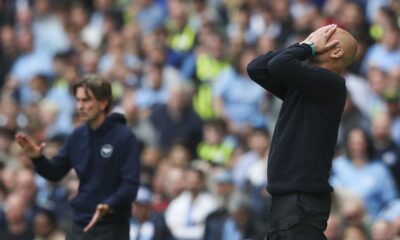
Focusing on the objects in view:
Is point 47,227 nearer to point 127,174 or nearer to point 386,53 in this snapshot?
point 127,174

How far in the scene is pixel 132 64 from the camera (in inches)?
637

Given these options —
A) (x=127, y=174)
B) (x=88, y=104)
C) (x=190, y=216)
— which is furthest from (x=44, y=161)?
(x=190, y=216)

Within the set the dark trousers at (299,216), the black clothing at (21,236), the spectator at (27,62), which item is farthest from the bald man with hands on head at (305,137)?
the spectator at (27,62)

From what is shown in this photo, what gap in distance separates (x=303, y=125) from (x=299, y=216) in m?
0.53

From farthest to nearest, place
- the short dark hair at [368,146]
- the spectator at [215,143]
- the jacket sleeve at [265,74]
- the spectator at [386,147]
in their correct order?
the spectator at [215,143] → the spectator at [386,147] → the short dark hair at [368,146] → the jacket sleeve at [265,74]

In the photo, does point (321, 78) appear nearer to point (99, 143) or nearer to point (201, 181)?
point (99, 143)

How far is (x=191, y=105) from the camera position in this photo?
14.5 metres

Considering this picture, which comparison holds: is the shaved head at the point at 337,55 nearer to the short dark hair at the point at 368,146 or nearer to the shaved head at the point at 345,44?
the shaved head at the point at 345,44

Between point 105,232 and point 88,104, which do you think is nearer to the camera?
point 105,232

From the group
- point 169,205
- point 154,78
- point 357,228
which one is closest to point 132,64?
point 154,78

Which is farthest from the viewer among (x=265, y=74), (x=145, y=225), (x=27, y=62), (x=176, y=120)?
(x=27, y=62)

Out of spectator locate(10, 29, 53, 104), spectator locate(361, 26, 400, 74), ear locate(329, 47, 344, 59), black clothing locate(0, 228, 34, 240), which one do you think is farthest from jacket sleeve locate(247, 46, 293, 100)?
spectator locate(10, 29, 53, 104)

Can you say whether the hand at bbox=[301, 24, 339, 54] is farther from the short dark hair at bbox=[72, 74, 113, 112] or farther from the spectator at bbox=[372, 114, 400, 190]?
the spectator at bbox=[372, 114, 400, 190]

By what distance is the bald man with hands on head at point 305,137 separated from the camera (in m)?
6.66
